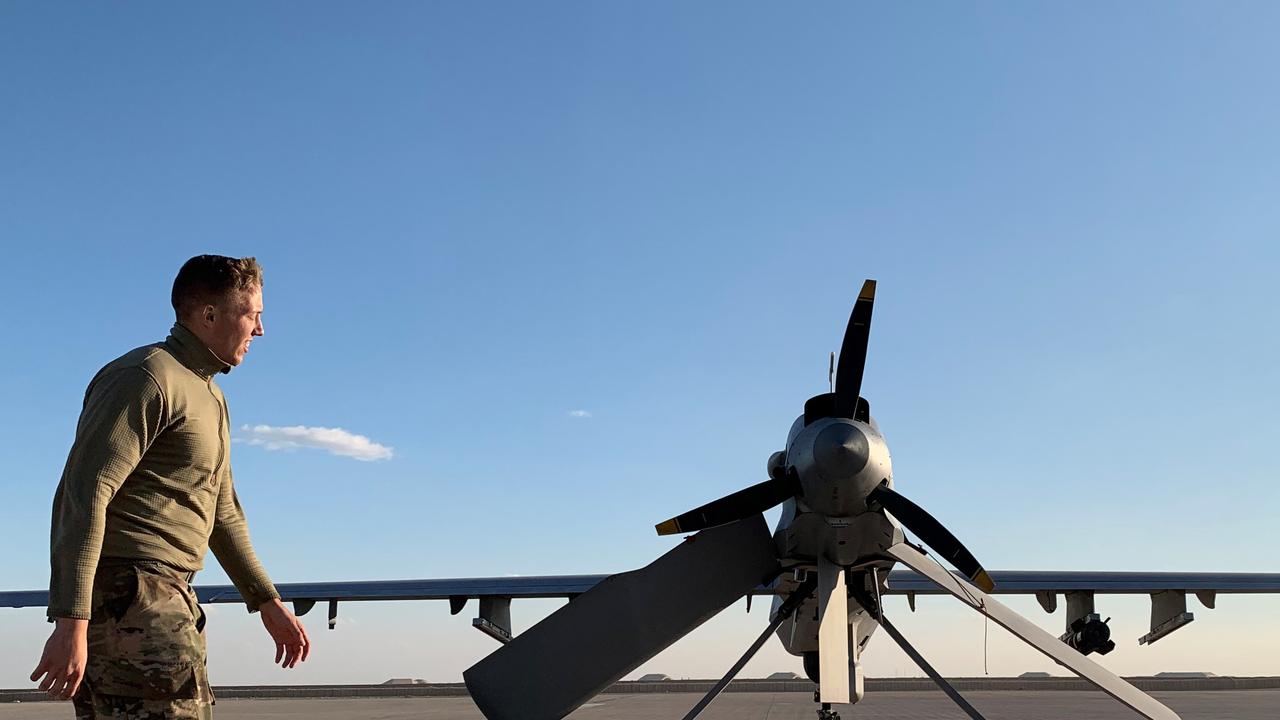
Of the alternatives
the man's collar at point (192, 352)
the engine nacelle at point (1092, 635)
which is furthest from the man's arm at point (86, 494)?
the engine nacelle at point (1092, 635)

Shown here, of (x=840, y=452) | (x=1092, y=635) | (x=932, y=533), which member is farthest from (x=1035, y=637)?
(x=1092, y=635)

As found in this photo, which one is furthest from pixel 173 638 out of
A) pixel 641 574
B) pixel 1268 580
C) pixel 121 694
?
pixel 1268 580

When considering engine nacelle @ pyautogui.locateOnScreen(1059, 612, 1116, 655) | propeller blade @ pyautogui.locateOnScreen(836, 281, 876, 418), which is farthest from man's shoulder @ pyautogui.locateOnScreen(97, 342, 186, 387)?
engine nacelle @ pyautogui.locateOnScreen(1059, 612, 1116, 655)

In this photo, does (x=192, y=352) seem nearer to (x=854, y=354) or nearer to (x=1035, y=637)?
(x=854, y=354)

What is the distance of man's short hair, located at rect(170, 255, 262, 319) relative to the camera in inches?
149

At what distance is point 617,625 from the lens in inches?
403

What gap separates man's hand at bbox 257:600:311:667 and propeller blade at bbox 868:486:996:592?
703cm

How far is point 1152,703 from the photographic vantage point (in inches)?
401

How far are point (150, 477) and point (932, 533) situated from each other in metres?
8.39

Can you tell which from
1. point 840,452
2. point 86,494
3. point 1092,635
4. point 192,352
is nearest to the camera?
point 86,494

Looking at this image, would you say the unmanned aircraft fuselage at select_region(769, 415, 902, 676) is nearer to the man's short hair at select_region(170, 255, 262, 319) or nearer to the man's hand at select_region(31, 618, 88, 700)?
the man's short hair at select_region(170, 255, 262, 319)

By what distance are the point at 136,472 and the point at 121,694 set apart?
0.74m

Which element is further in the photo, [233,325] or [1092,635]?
[1092,635]

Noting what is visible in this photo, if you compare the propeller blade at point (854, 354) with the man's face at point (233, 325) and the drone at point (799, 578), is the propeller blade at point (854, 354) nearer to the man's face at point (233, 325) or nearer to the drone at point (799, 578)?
the drone at point (799, 578)
